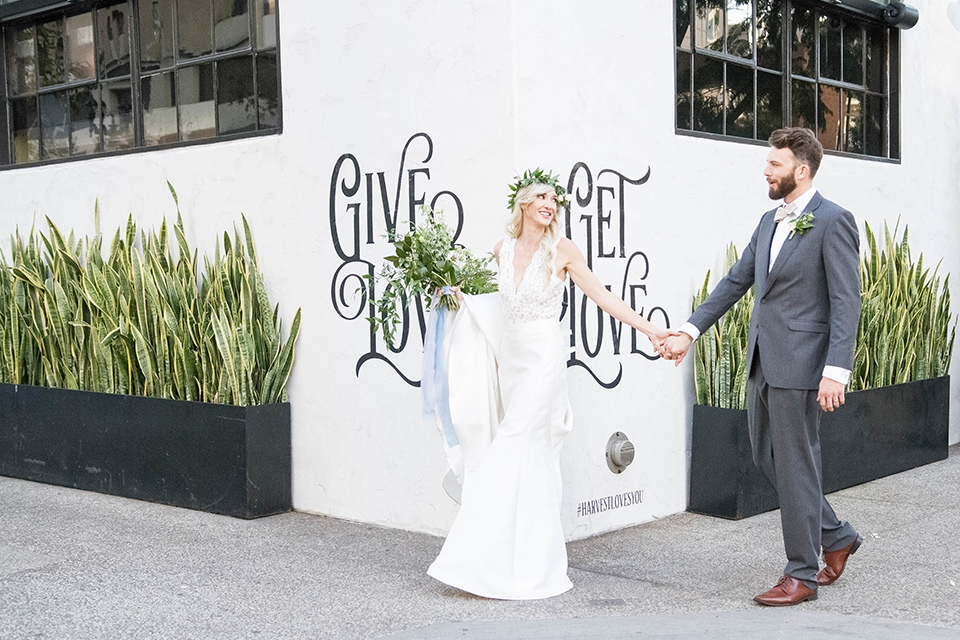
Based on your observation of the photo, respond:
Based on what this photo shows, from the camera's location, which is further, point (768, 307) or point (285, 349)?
point (285, 349)

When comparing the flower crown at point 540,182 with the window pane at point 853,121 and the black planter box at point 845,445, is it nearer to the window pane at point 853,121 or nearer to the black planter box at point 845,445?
the black planter box at point 845,445

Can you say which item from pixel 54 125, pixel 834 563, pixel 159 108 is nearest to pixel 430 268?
pixel 834 563

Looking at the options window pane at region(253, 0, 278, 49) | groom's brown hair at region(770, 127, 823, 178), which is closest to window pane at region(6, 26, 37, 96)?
window pane at region(253, 0, 278, 49)

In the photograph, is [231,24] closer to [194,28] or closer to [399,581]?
[194,28]

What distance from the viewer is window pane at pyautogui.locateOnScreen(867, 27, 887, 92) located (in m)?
8.41

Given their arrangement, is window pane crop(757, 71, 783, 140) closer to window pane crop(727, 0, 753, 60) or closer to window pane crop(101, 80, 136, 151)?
window pane crop(727, 0, 753, 60)

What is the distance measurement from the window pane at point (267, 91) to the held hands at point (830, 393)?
368cm

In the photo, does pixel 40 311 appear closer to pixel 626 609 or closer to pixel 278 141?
pixel 278 141

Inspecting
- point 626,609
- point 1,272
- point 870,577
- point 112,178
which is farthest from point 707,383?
point 1,272

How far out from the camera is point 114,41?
7.73 m

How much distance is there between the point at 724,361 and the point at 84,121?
16.3 ft

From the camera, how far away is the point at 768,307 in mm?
4613

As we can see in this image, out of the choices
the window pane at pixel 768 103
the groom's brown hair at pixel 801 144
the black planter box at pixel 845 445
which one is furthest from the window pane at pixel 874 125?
the groom's brown hair at pixel 801 144

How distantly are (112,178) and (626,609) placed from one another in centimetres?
482
